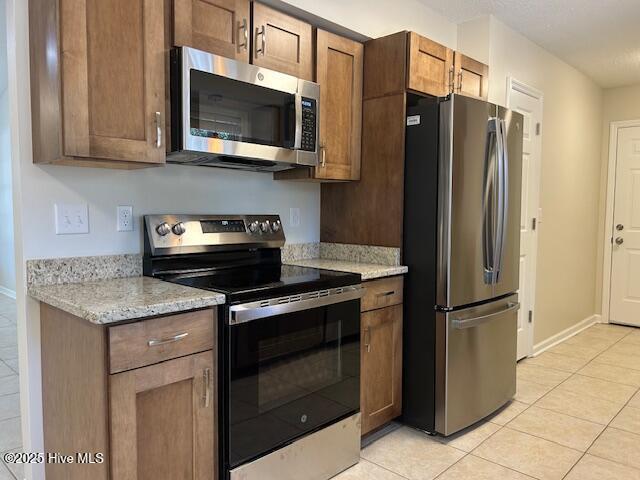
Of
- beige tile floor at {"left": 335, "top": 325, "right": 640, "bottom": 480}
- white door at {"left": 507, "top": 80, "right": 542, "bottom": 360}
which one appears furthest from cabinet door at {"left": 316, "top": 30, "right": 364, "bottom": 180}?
white door at {"left": 507, "top": 80, "right": 542, "bottom": 360}

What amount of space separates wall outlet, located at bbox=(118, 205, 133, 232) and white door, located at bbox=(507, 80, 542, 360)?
112 inches

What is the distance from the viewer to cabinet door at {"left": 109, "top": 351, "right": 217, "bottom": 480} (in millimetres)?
1425

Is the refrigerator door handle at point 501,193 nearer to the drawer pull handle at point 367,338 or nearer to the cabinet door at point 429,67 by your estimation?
the cabinet door at point 429,67

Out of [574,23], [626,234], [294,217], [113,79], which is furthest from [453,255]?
[626,234]

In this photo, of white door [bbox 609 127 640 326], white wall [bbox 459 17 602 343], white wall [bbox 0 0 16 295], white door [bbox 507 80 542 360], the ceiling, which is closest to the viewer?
the ceiling

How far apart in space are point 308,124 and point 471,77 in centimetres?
129

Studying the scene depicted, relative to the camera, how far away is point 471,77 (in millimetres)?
2959

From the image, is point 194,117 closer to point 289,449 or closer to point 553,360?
point 289,449

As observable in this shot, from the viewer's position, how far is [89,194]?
192 centimetres

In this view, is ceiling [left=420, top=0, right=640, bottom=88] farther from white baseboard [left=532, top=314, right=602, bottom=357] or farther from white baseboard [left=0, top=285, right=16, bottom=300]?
white baseboard [left=0, top=285, right=16, bottom=300]

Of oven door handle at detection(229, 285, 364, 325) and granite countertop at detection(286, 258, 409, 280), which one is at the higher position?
granite countertop at detection(286, 258, 409, 280)

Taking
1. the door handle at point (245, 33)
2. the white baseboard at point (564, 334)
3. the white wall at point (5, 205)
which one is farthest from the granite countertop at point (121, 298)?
the white wall at point (5, 205)

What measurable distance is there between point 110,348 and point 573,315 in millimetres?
4475

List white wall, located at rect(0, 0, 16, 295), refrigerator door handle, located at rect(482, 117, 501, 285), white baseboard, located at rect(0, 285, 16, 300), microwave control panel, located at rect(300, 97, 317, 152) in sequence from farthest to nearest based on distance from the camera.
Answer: white baseboard, located at rect(0, 285, 16, 300) < white wall, located at rect(0, 0, 16, 295) < refrigerator door handle, located at rect(482, 117, 501, 285) < microwave control panel, located at rect(300, 97, 317, 152)
